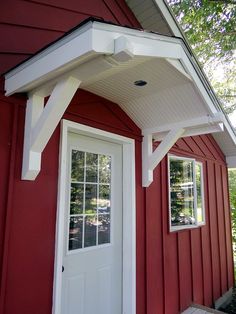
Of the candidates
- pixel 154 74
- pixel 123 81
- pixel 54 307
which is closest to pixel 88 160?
pixel 123 81

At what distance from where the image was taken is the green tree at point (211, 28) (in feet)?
15.7

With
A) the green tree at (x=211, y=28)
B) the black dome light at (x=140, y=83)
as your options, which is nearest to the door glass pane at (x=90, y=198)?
the black dome light at (x=140, y=83)

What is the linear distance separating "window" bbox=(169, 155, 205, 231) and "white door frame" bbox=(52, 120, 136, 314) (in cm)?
90

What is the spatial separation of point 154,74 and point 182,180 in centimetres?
219

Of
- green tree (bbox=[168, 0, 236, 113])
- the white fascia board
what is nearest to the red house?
the white fascia board

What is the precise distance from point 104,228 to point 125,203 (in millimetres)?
339

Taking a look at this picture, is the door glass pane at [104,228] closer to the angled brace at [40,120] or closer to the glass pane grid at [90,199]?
the glass pane grid at [90,199]

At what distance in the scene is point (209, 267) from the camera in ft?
14.0

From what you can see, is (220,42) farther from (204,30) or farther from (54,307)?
(54,307)

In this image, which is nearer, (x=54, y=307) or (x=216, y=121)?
(x=54, y=307)

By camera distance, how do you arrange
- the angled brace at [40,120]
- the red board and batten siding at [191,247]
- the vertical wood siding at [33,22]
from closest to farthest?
1. the angled brace at [40,120]
2. the vertical wood siding at [33,22]
3. the red board and batten siding at [191,247]

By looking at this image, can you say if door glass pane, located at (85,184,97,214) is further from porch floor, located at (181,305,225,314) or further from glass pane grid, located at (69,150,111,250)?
porch floor, located at (181,305,225,314)

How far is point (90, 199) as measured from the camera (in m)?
2.44

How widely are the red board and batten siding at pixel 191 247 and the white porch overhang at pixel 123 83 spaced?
544 mm
